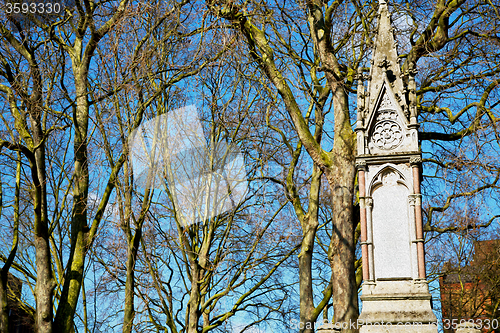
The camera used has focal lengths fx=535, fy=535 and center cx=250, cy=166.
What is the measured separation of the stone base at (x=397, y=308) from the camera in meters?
7.51

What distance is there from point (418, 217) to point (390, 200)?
0.54m

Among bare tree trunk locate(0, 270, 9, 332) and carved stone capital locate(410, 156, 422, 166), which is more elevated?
carved stone capital locate(410, 156, 422, 166)

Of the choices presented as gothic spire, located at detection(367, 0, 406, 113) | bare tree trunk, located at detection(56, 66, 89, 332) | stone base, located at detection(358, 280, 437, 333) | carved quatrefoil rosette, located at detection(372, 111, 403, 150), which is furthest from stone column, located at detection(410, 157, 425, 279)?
bare tree trunk, located at detection(56, 66, 89, 332)

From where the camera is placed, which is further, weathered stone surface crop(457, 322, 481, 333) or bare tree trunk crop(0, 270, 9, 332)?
bare tree trunk crop(0, 270, 9, 332)

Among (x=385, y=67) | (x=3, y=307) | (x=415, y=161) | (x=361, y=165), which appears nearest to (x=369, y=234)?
(x=361, y=165)

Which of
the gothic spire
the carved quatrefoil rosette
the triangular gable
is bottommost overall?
the carved quatrefoil rosette

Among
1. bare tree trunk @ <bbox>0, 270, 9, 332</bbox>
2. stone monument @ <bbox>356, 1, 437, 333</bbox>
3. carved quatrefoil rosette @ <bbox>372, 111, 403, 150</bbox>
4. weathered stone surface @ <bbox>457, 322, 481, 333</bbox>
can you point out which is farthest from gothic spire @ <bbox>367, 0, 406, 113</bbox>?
bare tree trunk @ <bbox>0, 270, 9, 332</bbox>

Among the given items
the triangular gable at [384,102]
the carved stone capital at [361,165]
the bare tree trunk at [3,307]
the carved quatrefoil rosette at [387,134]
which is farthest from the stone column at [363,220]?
the bare tree trunk at [3,307]

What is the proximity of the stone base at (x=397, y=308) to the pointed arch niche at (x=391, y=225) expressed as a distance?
17 cm

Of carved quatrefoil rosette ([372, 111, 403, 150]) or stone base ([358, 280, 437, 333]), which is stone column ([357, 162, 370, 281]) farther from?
carved quatrefoil rosette ([372, 111, 403, 150])

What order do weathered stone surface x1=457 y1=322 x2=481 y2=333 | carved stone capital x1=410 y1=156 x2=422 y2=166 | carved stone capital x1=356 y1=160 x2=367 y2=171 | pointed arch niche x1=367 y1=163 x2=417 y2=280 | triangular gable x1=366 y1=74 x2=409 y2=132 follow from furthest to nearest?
triangular gable x1=366 y1=74 x2=409 y2=132 < carved stone capital x1=356 y1=160 x2=367 y2=171 < carved stone capital x1=410 y1=156 x2=422 y2=166 < pointed arch niche x1=367 y1=163 x2=417 y2=280 < weathered stone surface x1=457 y1=322 x2=481 y2=333

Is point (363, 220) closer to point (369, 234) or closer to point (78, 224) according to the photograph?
point (369, 234)

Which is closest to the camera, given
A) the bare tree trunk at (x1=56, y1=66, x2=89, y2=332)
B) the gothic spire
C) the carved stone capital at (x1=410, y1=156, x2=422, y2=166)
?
the carved stone capital at (x1=410, y1=156, x2=422, y2=166)

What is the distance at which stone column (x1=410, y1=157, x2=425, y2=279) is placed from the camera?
791 centimetres
